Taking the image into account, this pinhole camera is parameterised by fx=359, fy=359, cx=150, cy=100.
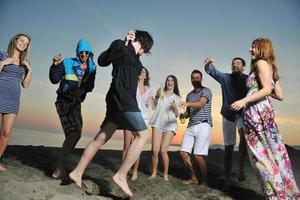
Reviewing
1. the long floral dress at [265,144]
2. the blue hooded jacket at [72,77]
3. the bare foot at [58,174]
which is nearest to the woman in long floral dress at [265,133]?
the long floral dress at [265,144]

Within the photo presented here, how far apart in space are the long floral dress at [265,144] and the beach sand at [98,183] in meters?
0.76

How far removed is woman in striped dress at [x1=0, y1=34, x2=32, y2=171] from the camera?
308cm

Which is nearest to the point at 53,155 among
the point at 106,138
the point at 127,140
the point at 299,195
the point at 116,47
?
the point at 127,140

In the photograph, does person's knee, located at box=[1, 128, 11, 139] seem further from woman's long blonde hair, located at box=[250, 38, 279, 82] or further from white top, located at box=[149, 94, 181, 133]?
woman's long blonde hair, located at box=[250, 38, 279, 82]

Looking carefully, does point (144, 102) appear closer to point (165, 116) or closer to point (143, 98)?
point (143, 98)

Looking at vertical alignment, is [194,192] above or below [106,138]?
below

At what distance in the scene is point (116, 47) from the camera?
257 cm

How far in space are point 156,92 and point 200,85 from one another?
483mm

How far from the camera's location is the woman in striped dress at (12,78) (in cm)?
308

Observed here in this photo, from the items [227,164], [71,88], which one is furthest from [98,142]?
[227,164]

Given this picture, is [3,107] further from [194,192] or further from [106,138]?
[194,192]

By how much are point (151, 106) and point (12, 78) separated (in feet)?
4.64

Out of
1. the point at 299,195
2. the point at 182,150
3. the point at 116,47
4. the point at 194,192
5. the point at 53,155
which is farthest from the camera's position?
the point at 53,155

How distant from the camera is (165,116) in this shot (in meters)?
3.80
